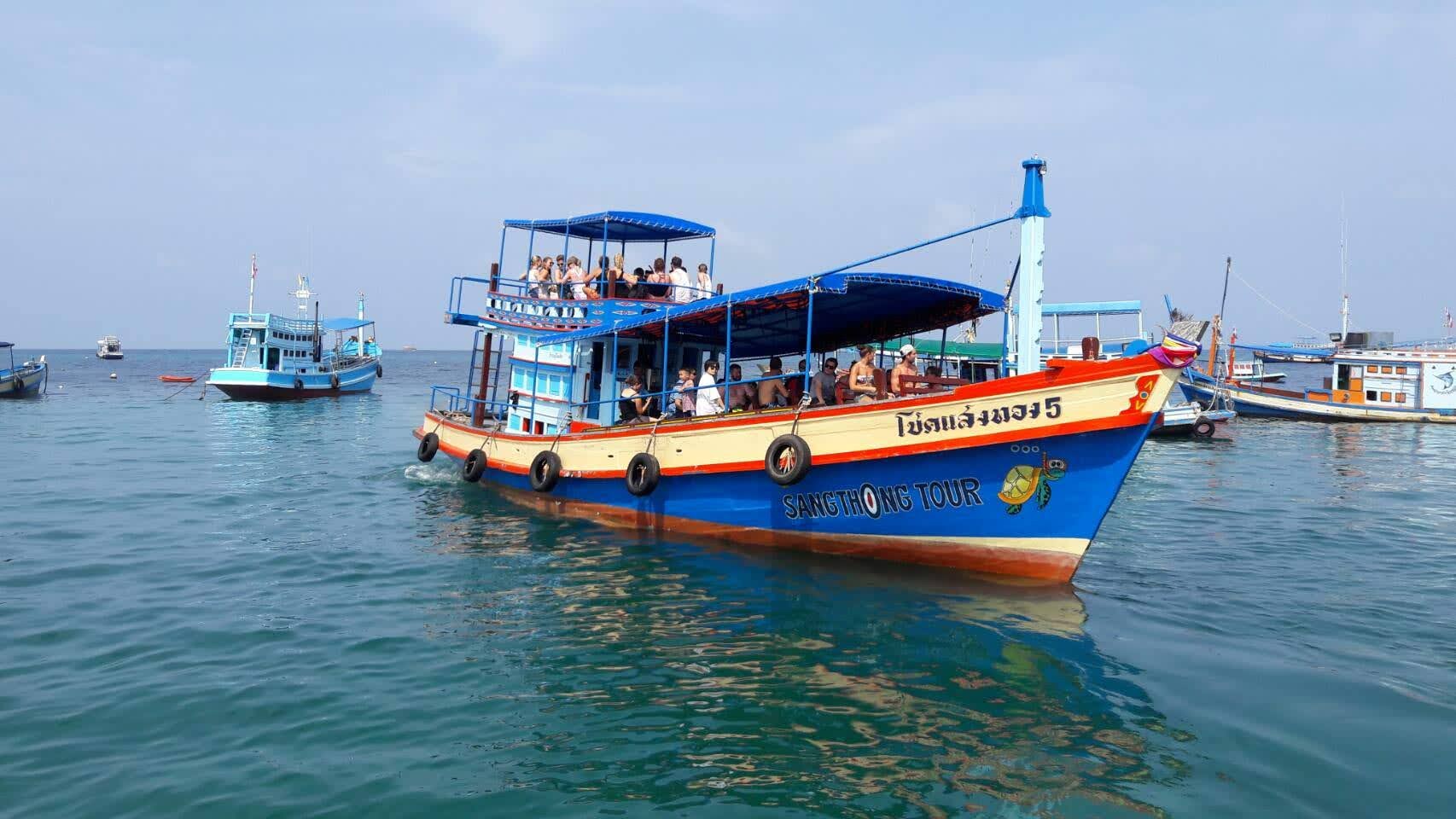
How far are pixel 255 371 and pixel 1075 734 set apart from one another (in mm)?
44692

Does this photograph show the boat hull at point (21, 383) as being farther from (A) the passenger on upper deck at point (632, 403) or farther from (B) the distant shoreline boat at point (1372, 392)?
(B) the distant shoreline boat at point (1372, 392)

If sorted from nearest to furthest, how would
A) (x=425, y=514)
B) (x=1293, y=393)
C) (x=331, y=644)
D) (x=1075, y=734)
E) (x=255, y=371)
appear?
(x=1075, y=734) → (x=331, y=644) → (x=425, y=514) → (x=1293, y=393) → (x=255, y=371)

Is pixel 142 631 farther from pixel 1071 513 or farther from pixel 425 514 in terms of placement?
pixel 1071 513

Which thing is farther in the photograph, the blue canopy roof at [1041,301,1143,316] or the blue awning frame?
the blue canopy roof at [1041,301,1143,316]

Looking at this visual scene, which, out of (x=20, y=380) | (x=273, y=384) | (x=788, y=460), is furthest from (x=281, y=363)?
(x=788, y=460)

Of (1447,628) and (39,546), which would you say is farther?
(39,546)

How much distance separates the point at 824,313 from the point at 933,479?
13.7 feet

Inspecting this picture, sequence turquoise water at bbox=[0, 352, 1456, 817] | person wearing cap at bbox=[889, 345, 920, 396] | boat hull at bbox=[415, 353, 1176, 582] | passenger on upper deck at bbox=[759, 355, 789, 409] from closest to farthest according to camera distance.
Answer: turquoise water at bbox=[0, 352, 1456, 817] < boat hull at bbox=[415, 353, 1176, 582] < person wearing cap at bbox=[889, 345, 920, 396] < passenger on upper deck at bbox=[759, 355, 789, 409]

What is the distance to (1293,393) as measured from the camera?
40.9 m

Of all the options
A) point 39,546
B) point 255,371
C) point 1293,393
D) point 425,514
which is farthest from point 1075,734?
point 255,371

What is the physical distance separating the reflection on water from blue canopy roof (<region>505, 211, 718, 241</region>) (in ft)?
24.8

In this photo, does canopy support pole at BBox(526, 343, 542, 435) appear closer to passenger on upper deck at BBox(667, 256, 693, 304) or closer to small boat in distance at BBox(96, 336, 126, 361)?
passenger on upper deck at BBox(667, 256, 693, 304)

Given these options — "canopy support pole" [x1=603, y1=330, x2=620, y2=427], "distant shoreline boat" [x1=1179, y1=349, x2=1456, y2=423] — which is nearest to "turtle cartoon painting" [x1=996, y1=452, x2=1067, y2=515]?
"canopy support pole" [x1=603, y1=330, x2=620, y2=427]

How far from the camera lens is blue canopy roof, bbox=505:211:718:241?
17.3 metres
